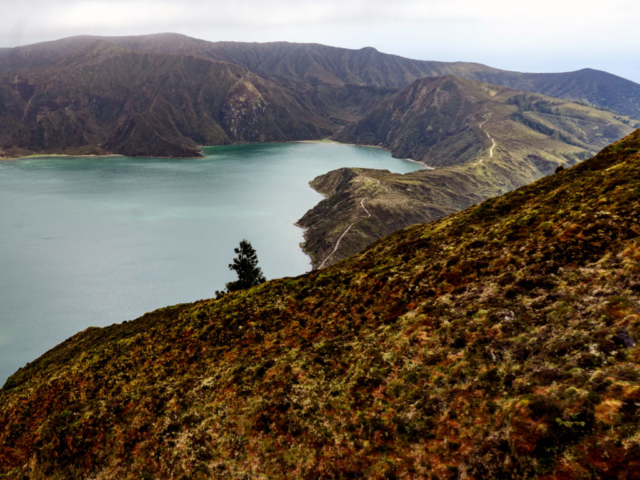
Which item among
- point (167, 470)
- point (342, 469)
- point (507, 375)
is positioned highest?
point (507, 375)

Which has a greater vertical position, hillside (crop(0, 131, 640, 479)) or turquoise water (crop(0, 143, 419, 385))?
hillside (crop(0, 131, 640, 479))

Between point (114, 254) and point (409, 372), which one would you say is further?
point (114, 254)

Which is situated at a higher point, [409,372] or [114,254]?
[409,372]

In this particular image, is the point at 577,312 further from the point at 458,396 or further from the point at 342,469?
the point at 342,469

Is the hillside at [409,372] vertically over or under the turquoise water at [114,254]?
over

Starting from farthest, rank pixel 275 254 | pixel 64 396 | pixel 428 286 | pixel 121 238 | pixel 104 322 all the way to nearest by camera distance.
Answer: pixel 121 238 → pixel 275 254 → pixel 104 322 → pixel 64 396 → pixel 428 286

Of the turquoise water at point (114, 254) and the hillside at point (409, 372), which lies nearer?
the hillside at point (409, 372)

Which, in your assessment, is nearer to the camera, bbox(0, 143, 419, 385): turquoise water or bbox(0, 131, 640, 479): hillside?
bbox(0, 131, 640, 479): hillside

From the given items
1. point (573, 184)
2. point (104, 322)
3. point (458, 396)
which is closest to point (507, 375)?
point (458, 396)
